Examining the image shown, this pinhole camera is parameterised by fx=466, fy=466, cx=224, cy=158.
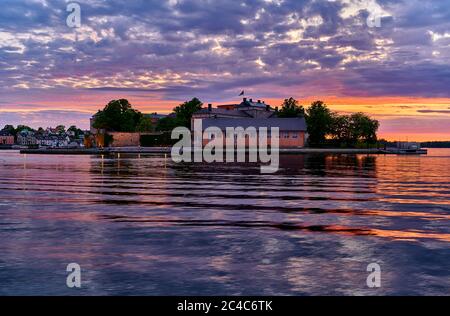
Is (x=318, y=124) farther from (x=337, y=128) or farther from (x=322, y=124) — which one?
(x=337, y=128)

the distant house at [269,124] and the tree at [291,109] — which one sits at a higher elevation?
the tree at [291,109]

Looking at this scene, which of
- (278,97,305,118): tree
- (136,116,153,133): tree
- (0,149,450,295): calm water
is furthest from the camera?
(136,116,153,133): tree

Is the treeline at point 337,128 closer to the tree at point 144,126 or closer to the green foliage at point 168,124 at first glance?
the green foliage at point 168,124

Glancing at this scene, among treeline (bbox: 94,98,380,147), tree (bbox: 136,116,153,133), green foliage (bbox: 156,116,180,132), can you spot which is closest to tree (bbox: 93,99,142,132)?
treeline (bbox: 94,98,380,147)

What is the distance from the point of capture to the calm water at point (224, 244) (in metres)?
8.58

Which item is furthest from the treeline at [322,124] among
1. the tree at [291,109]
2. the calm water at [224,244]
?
the calm water at [224,244]

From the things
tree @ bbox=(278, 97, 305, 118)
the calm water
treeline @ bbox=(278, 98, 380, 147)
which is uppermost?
tree @ bbox=(278, 97, 305, 118)

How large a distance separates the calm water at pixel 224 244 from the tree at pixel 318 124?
367 ft

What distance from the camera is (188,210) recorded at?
1739 centimetres

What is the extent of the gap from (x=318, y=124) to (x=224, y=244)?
12400 centimetres

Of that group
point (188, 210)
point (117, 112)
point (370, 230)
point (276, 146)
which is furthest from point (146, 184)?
point (117, 112)

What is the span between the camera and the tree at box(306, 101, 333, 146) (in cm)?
13212

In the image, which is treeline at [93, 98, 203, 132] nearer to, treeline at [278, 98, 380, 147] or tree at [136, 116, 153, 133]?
tree at [136, 116, 153, 133]
